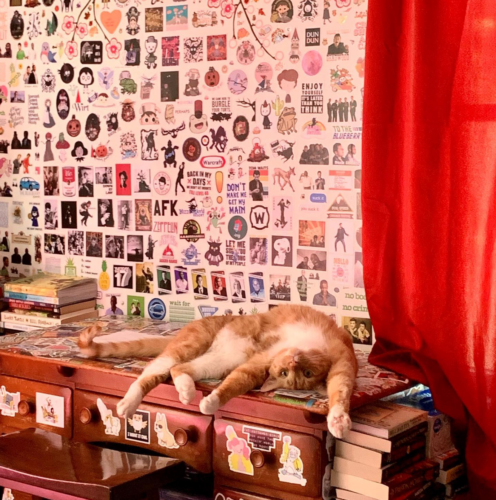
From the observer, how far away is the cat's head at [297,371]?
186cm

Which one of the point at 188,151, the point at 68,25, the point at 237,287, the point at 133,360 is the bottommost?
the point at 133,360

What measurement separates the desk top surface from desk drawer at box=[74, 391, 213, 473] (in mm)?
93

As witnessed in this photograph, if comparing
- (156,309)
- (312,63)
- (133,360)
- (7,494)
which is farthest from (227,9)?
(7,494)

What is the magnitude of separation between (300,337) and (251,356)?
0.14 metres

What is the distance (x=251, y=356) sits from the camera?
6.75ft

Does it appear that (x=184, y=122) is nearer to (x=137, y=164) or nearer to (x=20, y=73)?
(x=137, y=164)

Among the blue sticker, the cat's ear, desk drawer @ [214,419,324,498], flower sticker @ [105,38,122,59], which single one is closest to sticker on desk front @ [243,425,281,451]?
desk drawer @ [214,419,324,498]

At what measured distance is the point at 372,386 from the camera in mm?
1908

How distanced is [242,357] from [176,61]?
43.4 inches

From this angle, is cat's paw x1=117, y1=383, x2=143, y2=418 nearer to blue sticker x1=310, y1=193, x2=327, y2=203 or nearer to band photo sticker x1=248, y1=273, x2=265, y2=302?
band photo sticker x1=248, y1=273, x2=265, y2=302

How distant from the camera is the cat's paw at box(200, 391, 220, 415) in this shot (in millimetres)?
1729

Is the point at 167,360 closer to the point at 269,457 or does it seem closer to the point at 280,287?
the point at 269,457

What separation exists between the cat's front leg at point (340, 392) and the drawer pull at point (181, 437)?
0.39 metres

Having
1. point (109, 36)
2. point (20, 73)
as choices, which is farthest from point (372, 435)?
point (20, 73)
